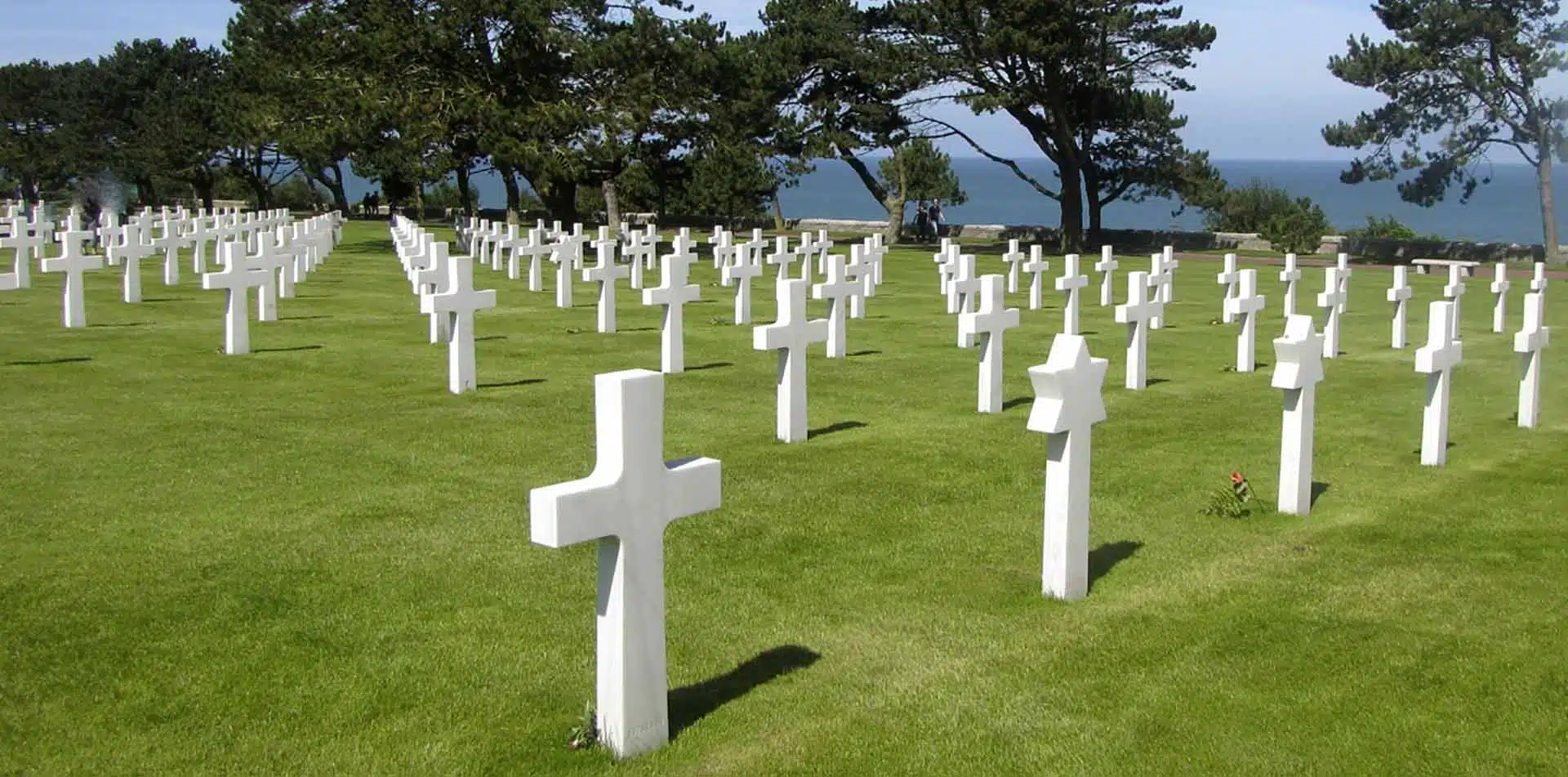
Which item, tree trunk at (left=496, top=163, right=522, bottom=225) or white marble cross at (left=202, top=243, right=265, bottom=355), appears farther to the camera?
tree trunk at (left=496, top=163, right=522, bottom=225)

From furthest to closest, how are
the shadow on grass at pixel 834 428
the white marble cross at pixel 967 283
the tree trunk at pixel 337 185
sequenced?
the tree trunk at pixel 337 185 → the white marble cross at pixel 967 283 → the shadow on grass at pixel 834 428

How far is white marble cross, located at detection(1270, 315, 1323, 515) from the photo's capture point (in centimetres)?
829

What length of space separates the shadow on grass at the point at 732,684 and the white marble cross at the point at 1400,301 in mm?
13323

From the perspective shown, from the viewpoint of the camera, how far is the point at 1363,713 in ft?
18.1

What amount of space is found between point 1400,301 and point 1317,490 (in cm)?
918

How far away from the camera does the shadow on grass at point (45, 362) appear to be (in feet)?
46.2

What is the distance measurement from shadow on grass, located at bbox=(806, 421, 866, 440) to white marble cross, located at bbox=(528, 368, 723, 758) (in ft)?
19.6

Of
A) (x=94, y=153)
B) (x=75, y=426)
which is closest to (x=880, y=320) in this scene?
(x=75, y=426)

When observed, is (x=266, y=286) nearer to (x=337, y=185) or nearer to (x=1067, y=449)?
(x=1067, y=449)

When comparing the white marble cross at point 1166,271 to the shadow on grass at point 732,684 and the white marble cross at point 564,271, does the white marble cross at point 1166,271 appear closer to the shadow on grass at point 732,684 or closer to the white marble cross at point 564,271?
the white marble cross at point 564,271

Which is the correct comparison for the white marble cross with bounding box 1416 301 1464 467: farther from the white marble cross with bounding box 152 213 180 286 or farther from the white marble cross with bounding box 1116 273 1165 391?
the white marble cross with bounding box 152 213 180 286

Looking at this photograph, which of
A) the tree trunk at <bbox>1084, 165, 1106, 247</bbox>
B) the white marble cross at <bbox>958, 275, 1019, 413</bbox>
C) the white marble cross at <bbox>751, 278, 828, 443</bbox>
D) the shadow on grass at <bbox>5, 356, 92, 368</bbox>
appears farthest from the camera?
the tree trunk at <bbox>1084, 165, 1106, 247</bbox>

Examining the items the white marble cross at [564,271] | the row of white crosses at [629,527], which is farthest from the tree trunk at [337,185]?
the row of white crosses at [629,527]

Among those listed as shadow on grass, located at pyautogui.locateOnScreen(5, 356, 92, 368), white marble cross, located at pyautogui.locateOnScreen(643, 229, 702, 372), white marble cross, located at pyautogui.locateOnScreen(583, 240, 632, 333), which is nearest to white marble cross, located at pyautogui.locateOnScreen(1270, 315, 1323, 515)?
white marble cross, located at pyautogui.locateOnScreen(643, 229, 702, 372)
